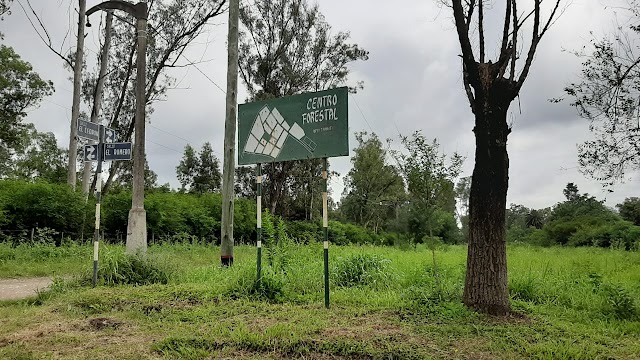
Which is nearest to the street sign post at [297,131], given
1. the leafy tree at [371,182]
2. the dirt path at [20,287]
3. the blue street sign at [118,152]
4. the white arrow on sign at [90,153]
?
the blue street sign at [118,152]

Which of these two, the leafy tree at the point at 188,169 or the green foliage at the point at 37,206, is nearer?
the green foliage at the point at 37,206

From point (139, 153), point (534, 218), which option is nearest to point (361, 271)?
point (139, 153)

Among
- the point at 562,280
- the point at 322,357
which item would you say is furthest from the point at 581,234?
the point at 322,357

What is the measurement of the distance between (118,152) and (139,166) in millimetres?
2163

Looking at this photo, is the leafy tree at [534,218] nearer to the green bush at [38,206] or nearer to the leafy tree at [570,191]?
the leafy tree at [570,191]

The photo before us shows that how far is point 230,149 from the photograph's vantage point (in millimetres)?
10469

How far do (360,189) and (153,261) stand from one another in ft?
111

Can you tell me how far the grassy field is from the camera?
471 cm

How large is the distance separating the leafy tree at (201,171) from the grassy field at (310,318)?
116 feet

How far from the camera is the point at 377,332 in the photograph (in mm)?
5117

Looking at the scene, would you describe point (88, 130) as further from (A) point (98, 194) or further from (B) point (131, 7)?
(B) point (131, 7)

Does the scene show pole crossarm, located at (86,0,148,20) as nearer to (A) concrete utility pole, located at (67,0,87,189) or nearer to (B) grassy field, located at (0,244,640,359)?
(B) grassy field, located at (0,244,640,359)

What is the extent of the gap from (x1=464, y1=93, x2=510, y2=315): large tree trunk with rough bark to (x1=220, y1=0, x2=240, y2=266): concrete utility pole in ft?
17.6

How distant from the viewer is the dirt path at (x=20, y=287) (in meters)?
8.21
